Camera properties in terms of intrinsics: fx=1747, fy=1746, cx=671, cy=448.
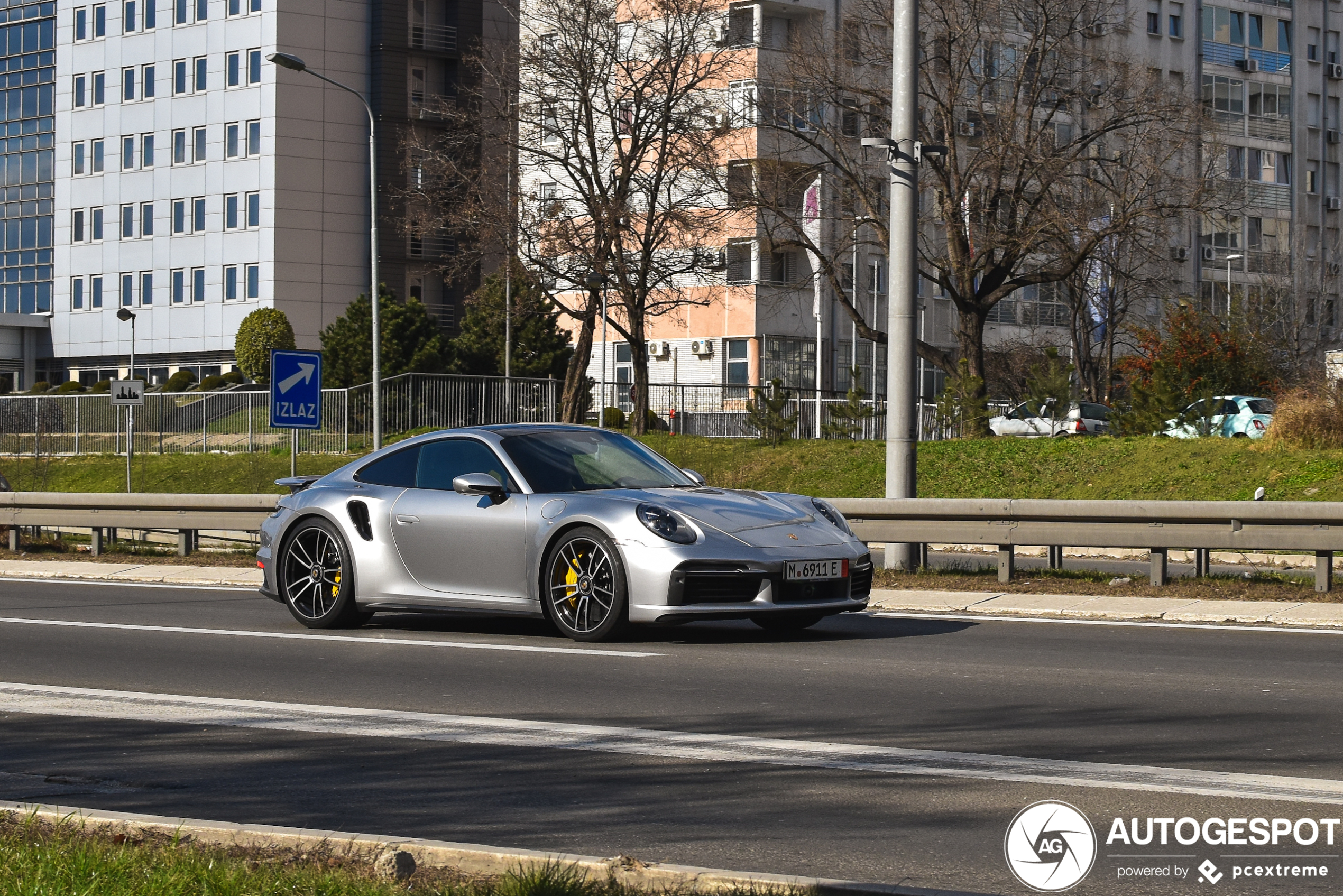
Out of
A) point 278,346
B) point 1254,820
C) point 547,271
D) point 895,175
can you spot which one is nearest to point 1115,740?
point 1254,820

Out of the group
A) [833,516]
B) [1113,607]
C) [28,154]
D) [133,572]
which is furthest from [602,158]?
[28,154]

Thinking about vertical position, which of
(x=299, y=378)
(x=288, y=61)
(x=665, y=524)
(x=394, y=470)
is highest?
(x=288, y=61)

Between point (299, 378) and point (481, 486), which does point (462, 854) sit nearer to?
point (481, 486)

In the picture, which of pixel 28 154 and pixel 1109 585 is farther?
pixel 28 154

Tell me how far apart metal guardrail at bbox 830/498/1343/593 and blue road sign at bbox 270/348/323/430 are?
8175 millimetres

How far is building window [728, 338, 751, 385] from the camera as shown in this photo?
200 ft

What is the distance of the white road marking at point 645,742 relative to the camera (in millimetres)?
6289

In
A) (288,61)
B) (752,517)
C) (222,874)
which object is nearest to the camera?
(222,874)

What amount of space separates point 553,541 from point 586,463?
844 mm

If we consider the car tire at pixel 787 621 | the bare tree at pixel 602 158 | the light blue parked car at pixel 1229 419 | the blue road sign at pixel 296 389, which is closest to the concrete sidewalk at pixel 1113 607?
the car tire at pixel 787 621

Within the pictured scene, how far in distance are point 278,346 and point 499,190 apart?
3147 centimetres

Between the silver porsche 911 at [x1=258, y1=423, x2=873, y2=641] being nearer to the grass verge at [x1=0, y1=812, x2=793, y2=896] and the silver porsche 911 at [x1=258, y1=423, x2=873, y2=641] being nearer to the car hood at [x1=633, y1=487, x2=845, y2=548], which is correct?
the car hood at [x1=633, y1=487, x2=845, y2=548]

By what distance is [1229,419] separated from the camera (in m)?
32.8

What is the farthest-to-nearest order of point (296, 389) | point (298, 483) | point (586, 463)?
1. point (296, 389)
2. point (298, 483)
3. point (586, 463)
